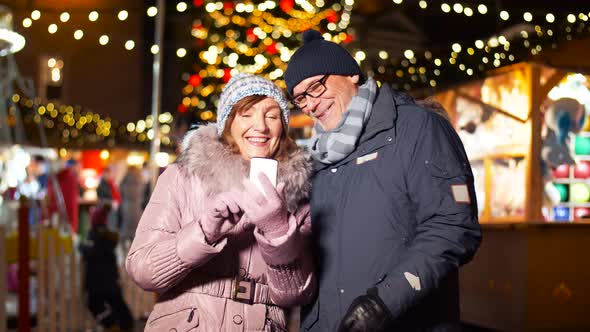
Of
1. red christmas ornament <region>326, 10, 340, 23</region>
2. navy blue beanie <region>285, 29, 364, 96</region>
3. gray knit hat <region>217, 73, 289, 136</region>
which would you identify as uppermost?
red christmas ornament <region>326, 10, 340, 23</region>

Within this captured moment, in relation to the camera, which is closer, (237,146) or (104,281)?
(237,146)

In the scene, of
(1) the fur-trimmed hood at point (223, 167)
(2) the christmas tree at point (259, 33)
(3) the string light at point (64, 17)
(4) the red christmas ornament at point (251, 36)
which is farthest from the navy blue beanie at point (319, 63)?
(4) the red christmas ornament at point (251, 36)

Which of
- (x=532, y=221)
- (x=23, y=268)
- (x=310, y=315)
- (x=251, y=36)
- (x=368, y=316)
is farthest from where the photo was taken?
(x=251, y=36)

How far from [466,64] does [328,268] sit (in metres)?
7.13

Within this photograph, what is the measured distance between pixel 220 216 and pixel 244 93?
1.71 ft

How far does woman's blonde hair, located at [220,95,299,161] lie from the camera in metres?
3.17

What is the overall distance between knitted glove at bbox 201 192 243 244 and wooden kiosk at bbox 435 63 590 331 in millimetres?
6928

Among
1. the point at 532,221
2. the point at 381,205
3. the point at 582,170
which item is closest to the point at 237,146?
the point at 381,205

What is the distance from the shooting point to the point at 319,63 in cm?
326

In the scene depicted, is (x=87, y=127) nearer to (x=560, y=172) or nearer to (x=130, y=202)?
(x=130, y=202)

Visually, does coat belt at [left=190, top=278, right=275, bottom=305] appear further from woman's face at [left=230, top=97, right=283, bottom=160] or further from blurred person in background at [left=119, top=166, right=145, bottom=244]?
blurred person in background at [left=119, top=166, right=145, bottom=244]

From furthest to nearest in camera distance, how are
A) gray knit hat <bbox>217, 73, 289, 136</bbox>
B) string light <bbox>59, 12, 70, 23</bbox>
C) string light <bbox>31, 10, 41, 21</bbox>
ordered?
string light <bbox>31, 10, 41, 21</bbox>
string light <bbox>59, 12, 70, 23</bbox>
gray knit hat <bbox>217, 73, 289, 136</bbox>

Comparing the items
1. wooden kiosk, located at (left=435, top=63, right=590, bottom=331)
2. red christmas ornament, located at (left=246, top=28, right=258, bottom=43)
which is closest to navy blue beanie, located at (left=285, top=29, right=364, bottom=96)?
wooden kiosk, located at (left=435, top=63, right=590, bottom=331)

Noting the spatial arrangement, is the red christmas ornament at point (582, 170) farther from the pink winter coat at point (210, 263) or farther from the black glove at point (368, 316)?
the black glove at point (368, 316)
